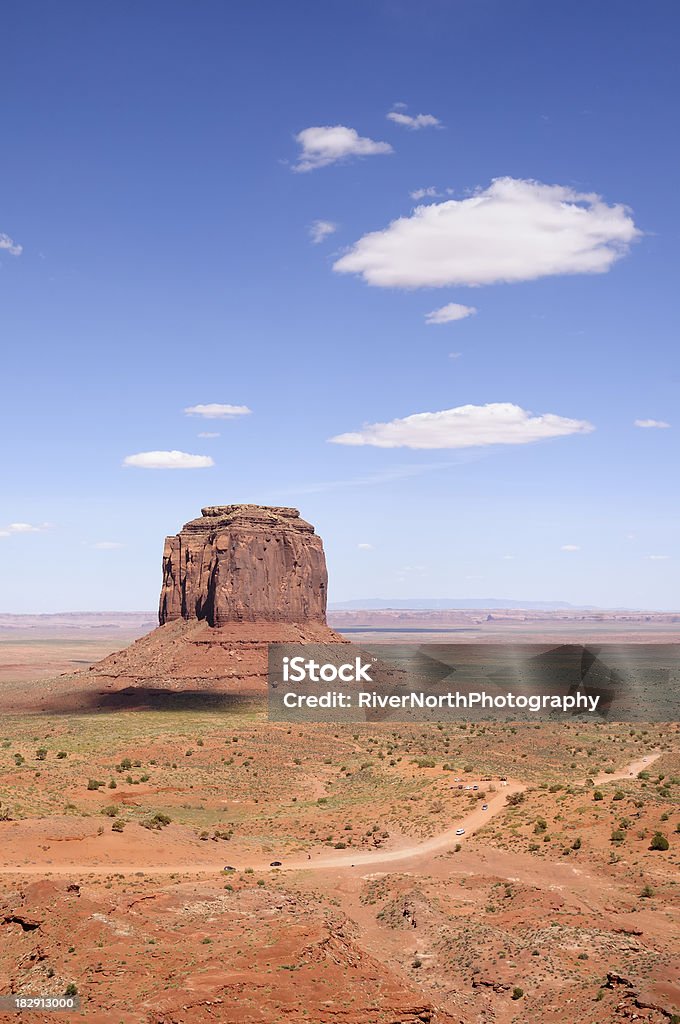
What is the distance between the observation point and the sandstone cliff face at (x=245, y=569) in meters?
117

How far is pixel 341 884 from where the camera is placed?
110 feet

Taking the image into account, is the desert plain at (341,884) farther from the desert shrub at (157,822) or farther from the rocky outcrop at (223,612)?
the rocky outcrop at (223,612)

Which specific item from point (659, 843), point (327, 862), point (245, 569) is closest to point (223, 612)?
point (245, 569)

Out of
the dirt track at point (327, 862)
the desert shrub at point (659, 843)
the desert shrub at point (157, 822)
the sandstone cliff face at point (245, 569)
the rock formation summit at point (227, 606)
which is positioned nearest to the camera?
the dirt track at point (327, 862)

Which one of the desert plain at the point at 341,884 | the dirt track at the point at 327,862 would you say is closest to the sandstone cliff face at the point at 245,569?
the desert plain at the point at 341,884

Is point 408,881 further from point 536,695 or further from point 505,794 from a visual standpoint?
point 536,695

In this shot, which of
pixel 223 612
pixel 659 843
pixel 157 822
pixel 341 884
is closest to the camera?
pixel 341 884

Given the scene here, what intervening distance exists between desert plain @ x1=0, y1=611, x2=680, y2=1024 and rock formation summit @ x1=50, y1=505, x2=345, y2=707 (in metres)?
43.9

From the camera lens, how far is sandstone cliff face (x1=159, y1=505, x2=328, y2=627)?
11662 centimetres

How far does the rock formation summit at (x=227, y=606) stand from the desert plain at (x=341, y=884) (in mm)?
43898

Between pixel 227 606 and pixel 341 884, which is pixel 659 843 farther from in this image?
pixel 227 606

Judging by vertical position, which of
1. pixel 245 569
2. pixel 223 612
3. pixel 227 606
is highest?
pixel 245 569

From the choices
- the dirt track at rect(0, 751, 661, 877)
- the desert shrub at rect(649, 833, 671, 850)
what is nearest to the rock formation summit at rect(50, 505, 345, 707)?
the dirt track at rect(0, 751, 661, 877)

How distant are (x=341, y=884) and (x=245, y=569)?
84379mm
